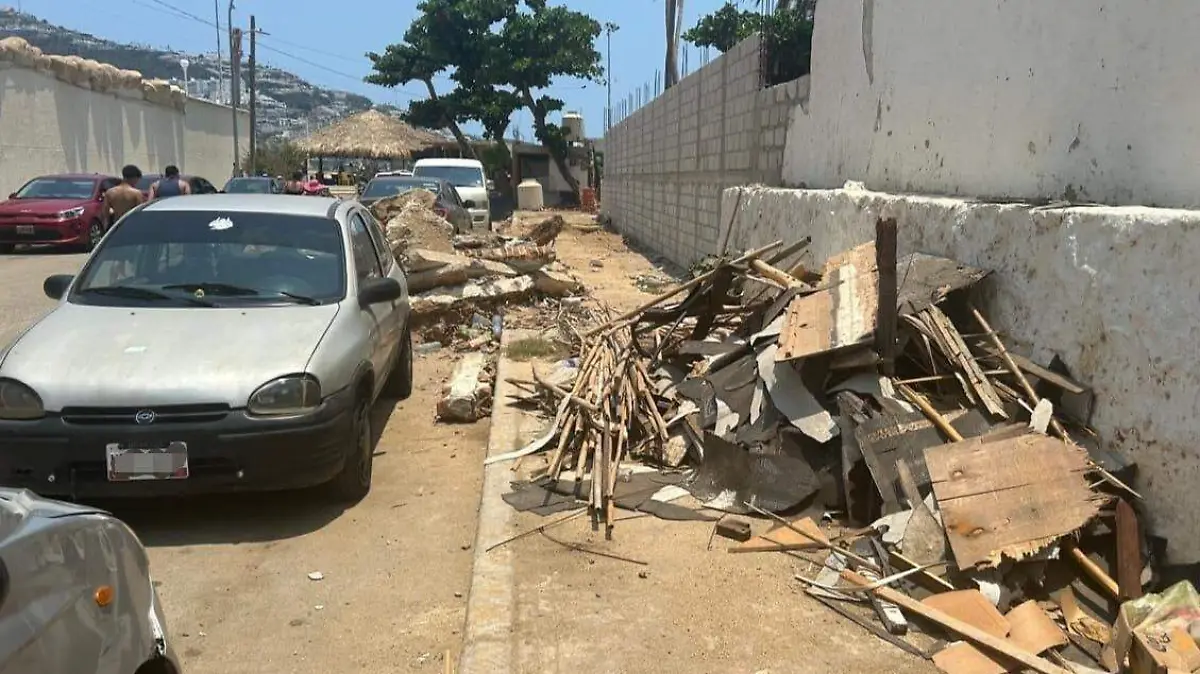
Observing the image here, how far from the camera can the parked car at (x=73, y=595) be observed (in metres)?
1.78

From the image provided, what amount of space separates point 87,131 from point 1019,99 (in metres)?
30.3

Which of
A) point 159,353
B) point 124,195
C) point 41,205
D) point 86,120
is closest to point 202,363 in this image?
point 159,353

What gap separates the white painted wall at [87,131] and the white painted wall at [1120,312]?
2642cm

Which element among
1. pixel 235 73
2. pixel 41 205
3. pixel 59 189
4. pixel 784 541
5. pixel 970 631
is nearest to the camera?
pixel 970 631

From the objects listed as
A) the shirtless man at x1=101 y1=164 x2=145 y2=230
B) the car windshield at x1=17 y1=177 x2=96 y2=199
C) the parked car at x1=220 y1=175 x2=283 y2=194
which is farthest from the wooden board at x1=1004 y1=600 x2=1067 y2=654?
the parked car at x1=220 y1=175 x2=283 y2=194

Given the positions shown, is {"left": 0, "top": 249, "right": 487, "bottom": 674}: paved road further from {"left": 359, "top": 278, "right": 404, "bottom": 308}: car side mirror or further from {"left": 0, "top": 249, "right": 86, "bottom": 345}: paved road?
{"left": 0, "top": 249, "right": 86, "bottom": 345}: paved road

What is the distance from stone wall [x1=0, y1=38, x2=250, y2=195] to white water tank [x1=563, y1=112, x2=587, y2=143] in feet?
53.2

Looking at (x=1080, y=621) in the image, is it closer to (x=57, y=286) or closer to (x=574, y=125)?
(x=57, y=286)

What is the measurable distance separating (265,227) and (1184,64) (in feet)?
16.9

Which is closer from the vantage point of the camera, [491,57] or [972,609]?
[972,609]

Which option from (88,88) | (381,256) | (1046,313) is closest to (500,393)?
(381,256)

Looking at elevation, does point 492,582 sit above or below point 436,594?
above

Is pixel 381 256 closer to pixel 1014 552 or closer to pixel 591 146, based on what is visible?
pixel 1014 552

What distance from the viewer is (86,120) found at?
93.7 feet
